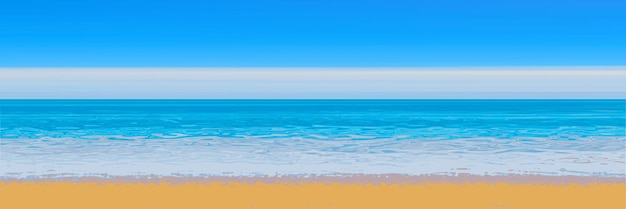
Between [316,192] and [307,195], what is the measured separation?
325 mm

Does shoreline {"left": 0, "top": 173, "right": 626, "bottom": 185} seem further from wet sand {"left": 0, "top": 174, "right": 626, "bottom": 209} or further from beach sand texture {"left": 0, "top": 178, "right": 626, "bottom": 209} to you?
beach sand texture {"left": 0, "top": 178, "right": 626, "bottom": 209}

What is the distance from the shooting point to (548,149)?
2056 cm

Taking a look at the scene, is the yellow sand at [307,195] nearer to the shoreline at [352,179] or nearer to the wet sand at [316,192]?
the wet sand at [316,192]

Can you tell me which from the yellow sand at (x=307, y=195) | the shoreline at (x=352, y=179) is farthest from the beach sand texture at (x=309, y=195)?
the shoreline at (x=352, y=179)

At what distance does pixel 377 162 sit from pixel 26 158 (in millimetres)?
8500

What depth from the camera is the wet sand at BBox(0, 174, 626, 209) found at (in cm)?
919

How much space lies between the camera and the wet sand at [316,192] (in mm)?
9188

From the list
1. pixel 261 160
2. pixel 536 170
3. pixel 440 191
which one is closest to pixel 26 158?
pixel 261 160

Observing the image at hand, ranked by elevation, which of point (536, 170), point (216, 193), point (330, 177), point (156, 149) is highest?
point (156, 149)

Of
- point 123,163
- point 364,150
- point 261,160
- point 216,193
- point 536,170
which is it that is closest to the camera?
point 216,193

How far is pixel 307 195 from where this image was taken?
979 cm

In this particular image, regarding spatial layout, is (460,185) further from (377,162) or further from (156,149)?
(156,149)

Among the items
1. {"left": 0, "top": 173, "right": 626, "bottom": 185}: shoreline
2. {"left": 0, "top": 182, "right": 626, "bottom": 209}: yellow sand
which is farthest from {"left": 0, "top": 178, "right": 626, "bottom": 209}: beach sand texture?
{"left": 0, "top": 173, "right": 626, "bottom": 185}: shoreline

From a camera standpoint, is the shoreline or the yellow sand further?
the shoreline
